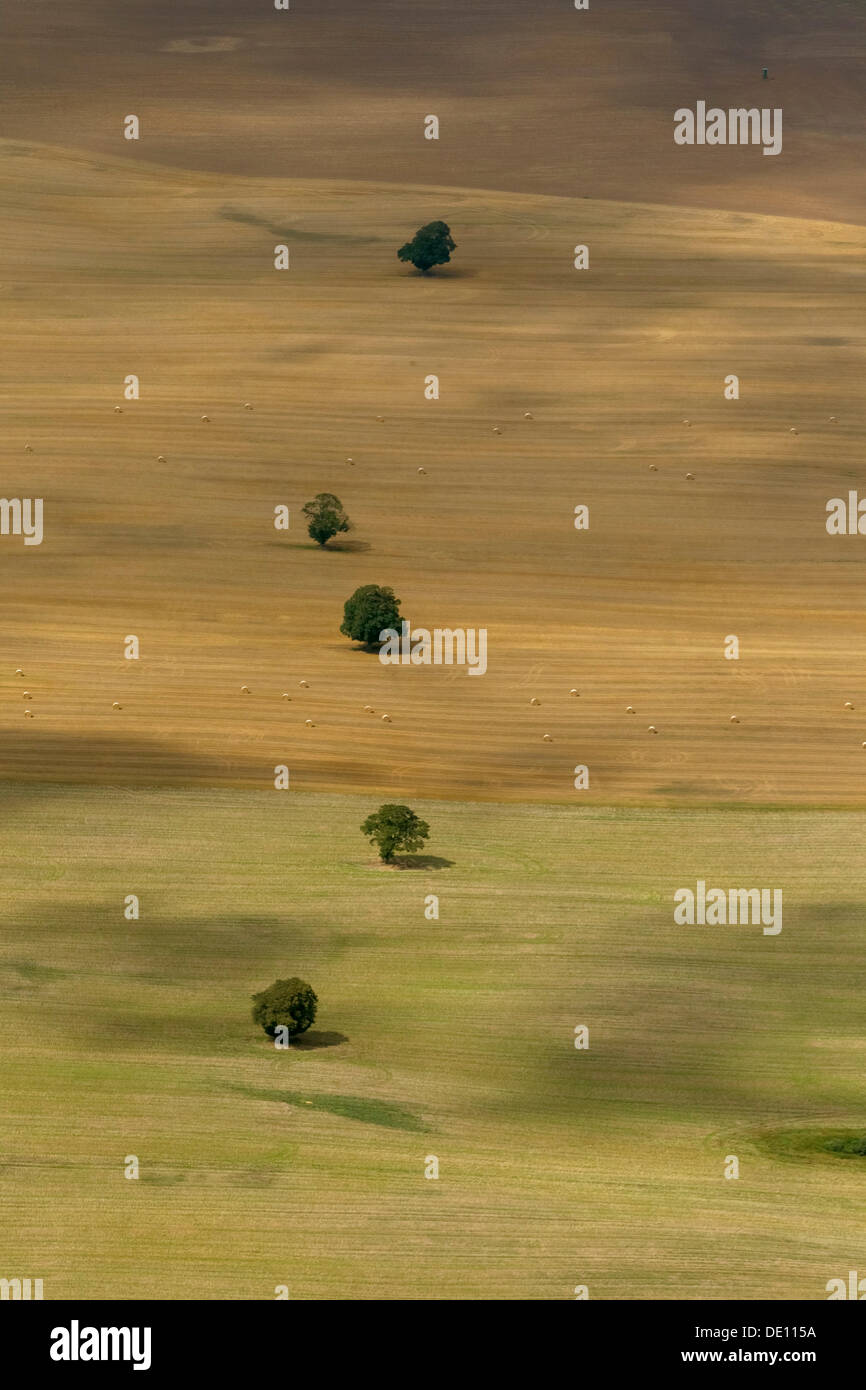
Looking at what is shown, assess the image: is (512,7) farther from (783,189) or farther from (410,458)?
(410,458)

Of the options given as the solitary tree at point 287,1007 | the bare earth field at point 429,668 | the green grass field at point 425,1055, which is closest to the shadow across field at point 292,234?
the bare earth field at point 429,668

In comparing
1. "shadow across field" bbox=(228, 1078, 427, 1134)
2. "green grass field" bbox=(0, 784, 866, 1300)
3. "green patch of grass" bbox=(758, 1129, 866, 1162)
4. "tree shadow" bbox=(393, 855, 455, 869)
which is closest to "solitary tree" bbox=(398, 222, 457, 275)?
"green grass field" bbox=(0, 784, 866, 1300)

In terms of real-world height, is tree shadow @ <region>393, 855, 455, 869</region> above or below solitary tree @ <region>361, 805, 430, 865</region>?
below

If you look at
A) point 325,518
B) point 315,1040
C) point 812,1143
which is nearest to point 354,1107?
point 315,1040

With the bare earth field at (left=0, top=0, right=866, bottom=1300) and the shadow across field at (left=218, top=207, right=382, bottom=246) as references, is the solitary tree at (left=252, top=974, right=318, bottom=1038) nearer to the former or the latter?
the bare earth field at (left=0, top=0, right=866, bottom=1300)

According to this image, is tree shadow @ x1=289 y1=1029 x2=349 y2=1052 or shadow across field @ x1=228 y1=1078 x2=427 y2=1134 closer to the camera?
shadow across field @ x1=228 y1=1078 x2=427 y2=1134

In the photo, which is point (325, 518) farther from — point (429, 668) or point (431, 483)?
point (429, 668)
